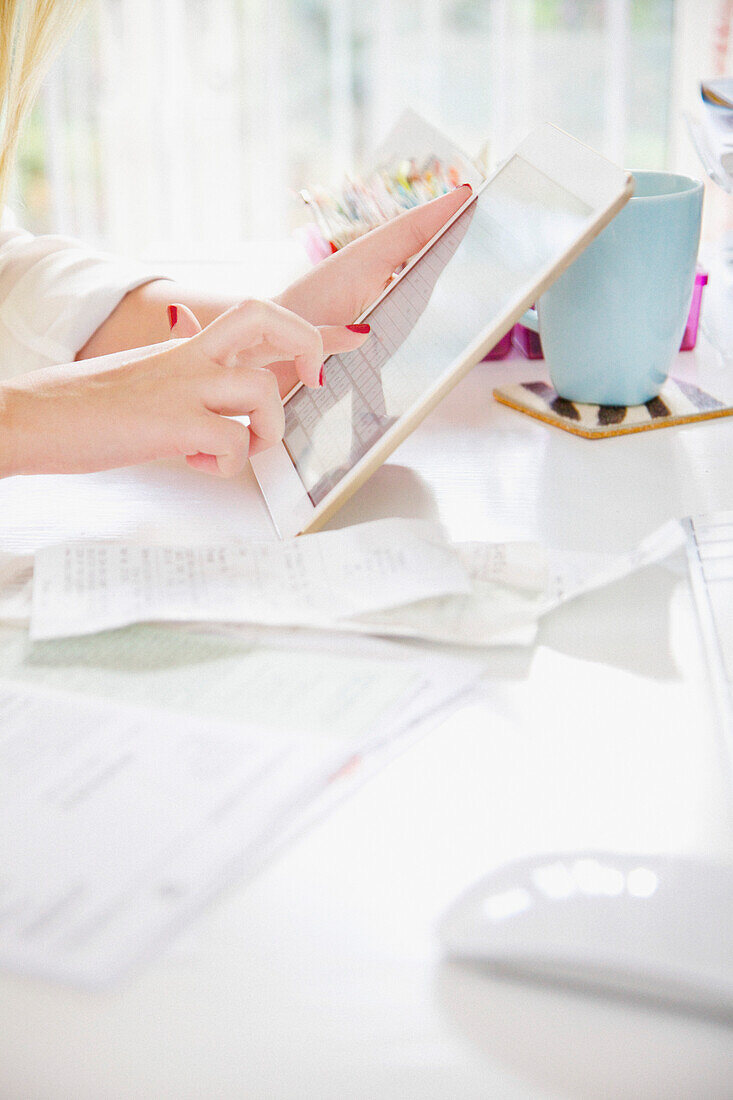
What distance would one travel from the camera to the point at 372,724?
18.0 inches

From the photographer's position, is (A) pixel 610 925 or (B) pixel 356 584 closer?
(A) pixel 610 925

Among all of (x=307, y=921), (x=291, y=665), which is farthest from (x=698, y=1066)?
(x=291, y=665)

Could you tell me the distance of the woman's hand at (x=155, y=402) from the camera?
67 cm

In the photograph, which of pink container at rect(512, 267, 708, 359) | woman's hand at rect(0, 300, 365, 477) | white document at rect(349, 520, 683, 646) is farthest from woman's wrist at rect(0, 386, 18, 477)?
pink container at rect(512, 267, 708, 359)

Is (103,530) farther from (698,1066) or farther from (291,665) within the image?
(698,1066)

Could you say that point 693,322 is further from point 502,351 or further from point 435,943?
point 435,943

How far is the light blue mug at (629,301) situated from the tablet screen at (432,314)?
0.10 meters

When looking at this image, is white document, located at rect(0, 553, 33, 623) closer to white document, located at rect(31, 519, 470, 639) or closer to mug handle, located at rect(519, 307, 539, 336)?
white document, located at rect(31, 519, 470, 639)

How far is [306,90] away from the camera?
2.67 m

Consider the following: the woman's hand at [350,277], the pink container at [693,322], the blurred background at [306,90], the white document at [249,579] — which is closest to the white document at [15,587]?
the white document at [249,579]

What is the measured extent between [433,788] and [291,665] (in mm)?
112

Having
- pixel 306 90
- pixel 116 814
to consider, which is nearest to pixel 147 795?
pixel 116 814

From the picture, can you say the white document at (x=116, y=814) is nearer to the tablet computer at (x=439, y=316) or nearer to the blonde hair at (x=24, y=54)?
the tablet computer at (x=439, y=316)

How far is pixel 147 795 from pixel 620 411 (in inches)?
23.2
